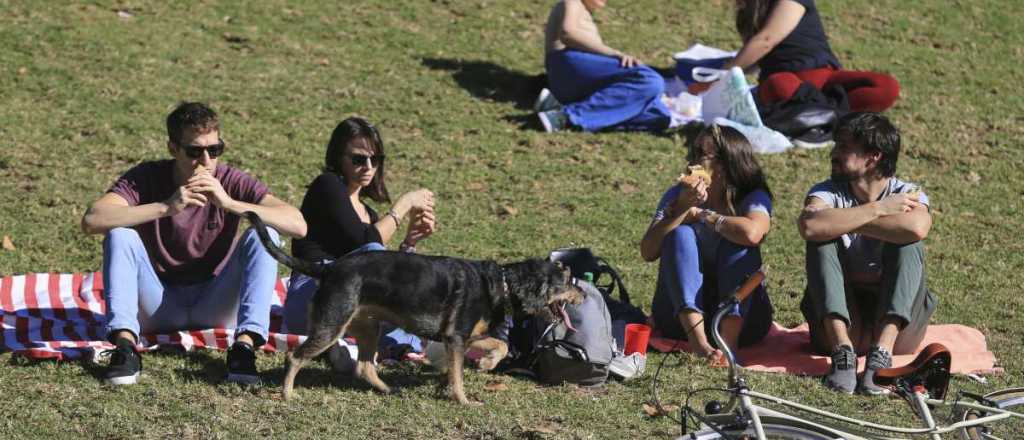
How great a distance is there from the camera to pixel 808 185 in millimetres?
9445

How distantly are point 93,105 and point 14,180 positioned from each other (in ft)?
4.61

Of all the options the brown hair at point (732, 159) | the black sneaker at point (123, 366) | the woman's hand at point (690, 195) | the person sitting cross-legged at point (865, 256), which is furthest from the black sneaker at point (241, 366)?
the person sitting cross-legged at point (865, 256)

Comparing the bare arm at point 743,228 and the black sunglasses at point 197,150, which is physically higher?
the black sunglasses at point 197,150

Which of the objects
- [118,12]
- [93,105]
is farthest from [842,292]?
[118,12]

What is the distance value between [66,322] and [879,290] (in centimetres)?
407

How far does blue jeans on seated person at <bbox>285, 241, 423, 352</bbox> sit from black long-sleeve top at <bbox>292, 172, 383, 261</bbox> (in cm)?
7

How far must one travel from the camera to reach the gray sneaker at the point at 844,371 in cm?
586

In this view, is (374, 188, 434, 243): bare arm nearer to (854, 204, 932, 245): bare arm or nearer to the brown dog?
the brown dog

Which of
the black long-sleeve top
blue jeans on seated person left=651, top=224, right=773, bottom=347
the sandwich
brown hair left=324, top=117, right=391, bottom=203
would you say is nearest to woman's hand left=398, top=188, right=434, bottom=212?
brown hair left=324, top=117, right=391, bottom=203

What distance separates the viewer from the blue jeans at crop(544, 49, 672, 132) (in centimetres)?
1012

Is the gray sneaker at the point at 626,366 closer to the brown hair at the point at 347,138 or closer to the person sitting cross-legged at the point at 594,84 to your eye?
the brown hair at the point at 347,138

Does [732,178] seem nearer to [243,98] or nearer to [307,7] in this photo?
[243,98]

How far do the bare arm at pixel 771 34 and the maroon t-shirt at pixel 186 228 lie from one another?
4987 millimetres

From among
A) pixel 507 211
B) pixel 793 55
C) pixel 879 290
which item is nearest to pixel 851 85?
pixel 793 55
